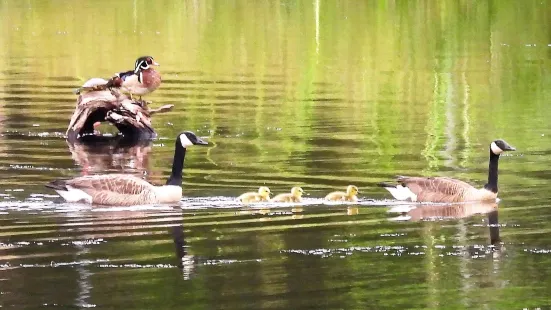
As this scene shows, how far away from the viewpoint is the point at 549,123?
26.2 meters

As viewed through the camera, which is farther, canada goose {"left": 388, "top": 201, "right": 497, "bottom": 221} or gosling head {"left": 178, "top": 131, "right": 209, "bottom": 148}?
gosling head {"left": 178, "top": 131, "right": 209, "bottom": 148}

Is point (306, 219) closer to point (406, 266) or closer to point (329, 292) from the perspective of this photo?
point (406, 266)

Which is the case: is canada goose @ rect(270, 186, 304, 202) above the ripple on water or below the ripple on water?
above

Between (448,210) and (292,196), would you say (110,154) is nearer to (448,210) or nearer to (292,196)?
(292,196)

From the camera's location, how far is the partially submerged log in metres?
24.6

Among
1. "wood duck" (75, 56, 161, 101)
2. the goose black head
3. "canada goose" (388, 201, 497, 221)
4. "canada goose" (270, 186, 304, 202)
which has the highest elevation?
the goose black head

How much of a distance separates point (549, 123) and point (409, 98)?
17.8 ft

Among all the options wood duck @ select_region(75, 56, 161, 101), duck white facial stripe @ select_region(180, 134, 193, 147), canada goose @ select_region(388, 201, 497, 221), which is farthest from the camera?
wood duck @ select_region(75, 56, 161, 101)

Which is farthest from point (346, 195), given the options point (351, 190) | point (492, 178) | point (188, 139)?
point (188, 139)

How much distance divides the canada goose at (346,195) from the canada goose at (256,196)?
29.6 inches

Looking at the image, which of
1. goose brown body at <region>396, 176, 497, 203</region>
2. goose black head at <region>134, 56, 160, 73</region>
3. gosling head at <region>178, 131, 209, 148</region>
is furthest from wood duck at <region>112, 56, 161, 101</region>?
goose brown body at <region>396, 176, 497, 203</region>

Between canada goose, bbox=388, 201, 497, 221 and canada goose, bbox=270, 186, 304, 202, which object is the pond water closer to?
canada goose, bbox=388, 201, 497, 221

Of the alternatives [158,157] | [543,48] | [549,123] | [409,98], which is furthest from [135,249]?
[543,48]

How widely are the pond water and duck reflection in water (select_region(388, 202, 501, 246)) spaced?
63mm
